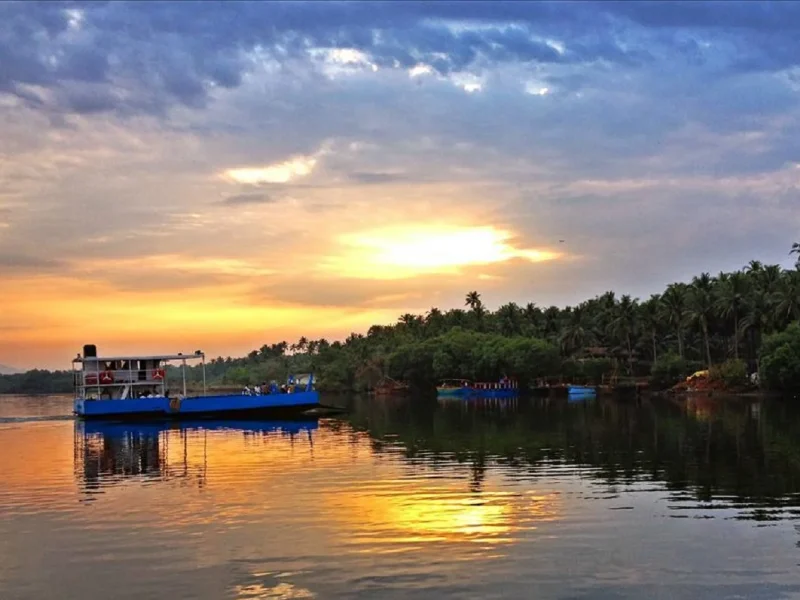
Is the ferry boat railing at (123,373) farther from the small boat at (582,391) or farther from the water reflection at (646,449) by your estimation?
the small boat at (582,391)

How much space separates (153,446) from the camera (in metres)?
51.6

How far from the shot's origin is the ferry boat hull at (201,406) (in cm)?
7581

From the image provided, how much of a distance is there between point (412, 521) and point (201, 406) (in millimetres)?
58441

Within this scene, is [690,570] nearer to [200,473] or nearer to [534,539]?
[534,539]

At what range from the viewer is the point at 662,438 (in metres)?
47.5

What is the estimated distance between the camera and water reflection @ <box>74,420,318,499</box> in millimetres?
36031

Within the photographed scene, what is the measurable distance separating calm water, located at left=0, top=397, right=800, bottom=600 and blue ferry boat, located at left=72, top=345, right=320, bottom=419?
2951cm

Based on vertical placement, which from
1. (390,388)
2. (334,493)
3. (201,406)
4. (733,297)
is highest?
(733,297)

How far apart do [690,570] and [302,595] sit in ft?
25.3

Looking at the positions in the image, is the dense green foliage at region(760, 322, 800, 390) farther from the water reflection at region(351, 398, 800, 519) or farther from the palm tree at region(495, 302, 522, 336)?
the palm tree at region(495, 302, 522, 336)

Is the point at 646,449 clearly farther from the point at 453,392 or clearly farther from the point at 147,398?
the point at 453,392

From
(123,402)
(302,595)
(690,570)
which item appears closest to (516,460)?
(690,570)

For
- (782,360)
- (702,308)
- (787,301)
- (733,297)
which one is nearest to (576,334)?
(702,308)

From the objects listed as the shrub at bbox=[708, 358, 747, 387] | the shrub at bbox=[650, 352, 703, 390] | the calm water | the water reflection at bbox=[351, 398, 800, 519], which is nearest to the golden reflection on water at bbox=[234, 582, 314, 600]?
the calm water
